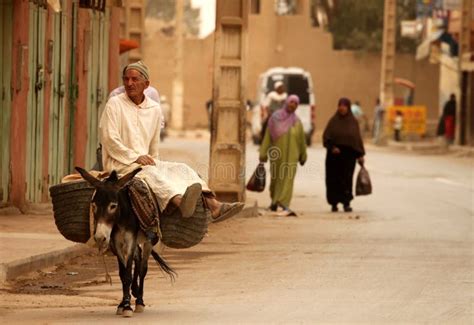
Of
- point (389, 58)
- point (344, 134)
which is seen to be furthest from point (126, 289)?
point (389, 58)

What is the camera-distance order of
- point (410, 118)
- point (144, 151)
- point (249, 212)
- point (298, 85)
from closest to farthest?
point (144, 151) → point (249, 212) → point (298, 85) → point (410, 118)

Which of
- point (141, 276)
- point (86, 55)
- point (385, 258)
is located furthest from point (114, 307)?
point (86, 55)

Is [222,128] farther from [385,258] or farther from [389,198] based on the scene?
[385,258]

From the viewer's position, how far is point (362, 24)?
2872 inches

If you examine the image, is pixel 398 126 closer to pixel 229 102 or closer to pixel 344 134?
pixel 344 134

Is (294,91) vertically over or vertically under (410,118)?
over

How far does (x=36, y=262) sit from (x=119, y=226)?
11.3ft

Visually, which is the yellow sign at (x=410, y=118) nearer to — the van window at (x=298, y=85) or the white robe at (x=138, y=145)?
the van window at (x=298, y=85)

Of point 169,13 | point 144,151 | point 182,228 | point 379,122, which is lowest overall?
point 379,122

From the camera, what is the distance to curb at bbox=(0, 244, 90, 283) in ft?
43.4

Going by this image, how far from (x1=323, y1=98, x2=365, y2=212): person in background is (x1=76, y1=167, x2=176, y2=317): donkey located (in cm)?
1306

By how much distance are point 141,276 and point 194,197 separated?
66 centimetres

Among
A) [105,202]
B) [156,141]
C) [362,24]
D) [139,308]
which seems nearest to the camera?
[105,202]

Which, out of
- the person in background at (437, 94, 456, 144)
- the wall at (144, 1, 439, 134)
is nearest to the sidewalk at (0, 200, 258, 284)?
the person in background at (437, 94, 456, 144)
